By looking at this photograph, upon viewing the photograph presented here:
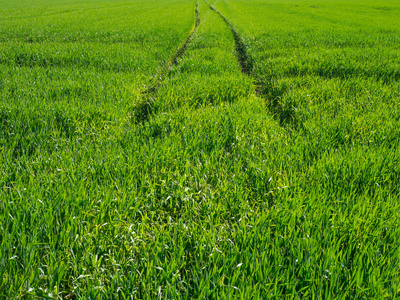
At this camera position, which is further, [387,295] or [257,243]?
[257,243]

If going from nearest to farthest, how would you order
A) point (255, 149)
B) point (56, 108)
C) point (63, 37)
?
point (255, 149) < point (56, 108) < point (63, 37)

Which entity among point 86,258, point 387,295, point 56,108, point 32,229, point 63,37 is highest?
point 63,37

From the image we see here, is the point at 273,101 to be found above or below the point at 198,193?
above

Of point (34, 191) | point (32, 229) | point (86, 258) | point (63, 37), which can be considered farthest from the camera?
point (63, 37)

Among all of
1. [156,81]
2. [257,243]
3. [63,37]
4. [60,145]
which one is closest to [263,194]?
[257,243]

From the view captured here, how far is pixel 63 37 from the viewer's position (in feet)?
39.3

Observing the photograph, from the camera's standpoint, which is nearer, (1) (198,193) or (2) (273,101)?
(1) (198,193)

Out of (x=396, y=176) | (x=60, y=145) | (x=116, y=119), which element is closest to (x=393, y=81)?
(x=396, y=176)

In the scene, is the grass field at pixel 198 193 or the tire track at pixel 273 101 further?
the tire track at pixel 273 101

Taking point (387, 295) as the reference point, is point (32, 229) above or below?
above

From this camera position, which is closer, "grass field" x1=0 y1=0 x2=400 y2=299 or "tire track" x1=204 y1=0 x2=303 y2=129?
"grass field" x1=0 y1=0 x2=400 y2=299

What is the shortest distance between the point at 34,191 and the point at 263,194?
1.86 meters

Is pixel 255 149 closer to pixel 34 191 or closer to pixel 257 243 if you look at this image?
pixel 257 243

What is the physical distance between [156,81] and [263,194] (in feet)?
16.6
